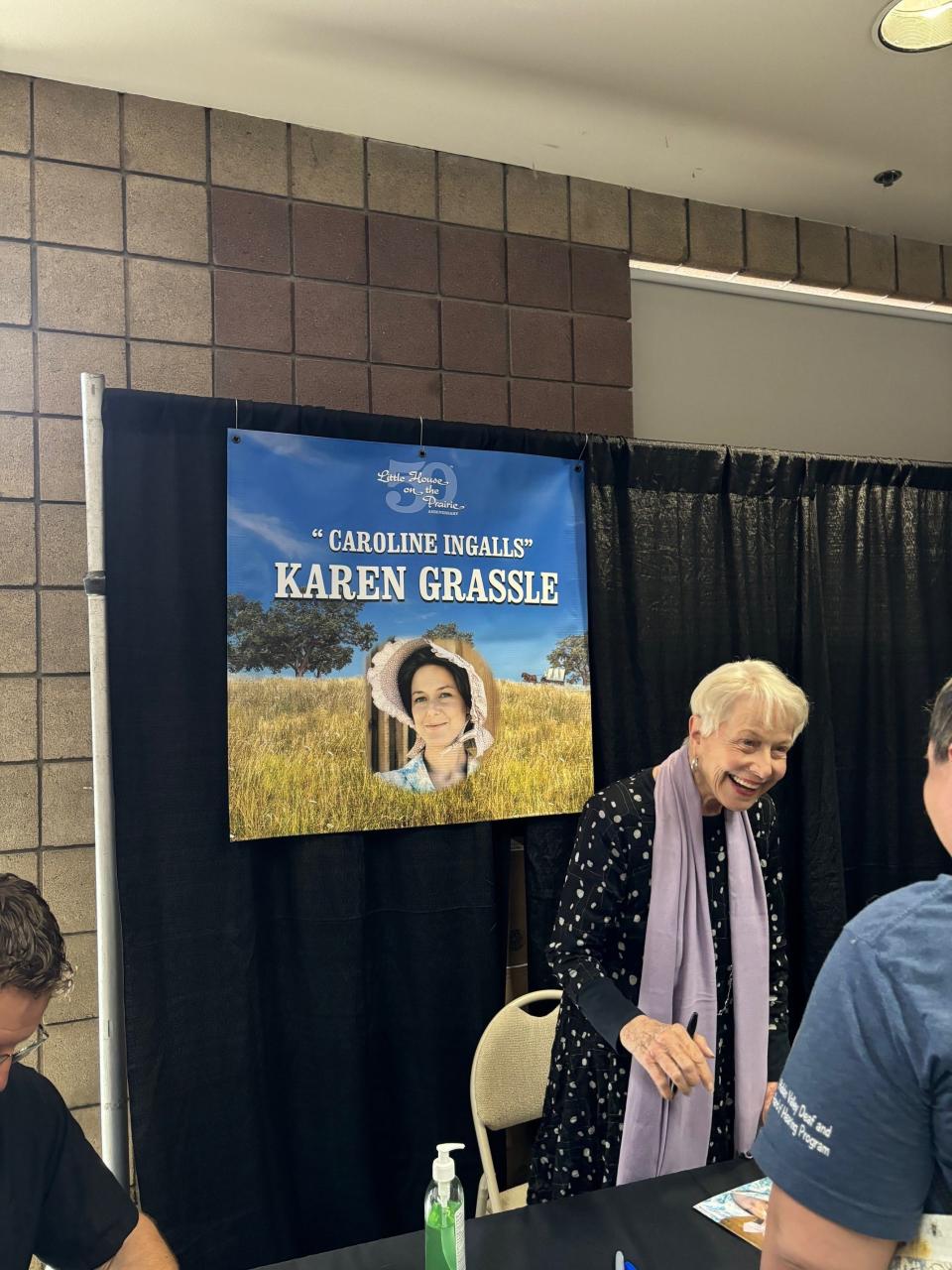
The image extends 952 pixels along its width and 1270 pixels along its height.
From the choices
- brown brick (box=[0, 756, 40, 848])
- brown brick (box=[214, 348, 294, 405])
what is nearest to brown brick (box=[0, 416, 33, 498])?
brown brick (box=[214, 348, 294, 405])

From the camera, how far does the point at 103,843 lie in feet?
6.42

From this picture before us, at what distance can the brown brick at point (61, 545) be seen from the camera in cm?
231

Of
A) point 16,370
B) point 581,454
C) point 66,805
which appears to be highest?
point 16,370

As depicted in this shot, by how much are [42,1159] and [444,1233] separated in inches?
22.0

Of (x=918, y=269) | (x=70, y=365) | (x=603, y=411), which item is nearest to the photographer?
(x=70, y=365)

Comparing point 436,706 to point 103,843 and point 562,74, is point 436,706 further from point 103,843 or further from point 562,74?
point 562,74

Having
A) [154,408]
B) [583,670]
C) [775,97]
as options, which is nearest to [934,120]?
[775,97]

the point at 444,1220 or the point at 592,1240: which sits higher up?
the point at 444,1220

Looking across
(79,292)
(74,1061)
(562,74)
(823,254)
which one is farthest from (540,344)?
(74,1061)

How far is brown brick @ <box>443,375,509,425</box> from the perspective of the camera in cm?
273

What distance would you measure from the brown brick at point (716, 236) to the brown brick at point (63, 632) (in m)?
2.04

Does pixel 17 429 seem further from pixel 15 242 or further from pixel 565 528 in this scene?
pixel 565 528

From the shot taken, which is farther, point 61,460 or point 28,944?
point 61,460

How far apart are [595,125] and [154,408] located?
54.0 inches
